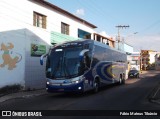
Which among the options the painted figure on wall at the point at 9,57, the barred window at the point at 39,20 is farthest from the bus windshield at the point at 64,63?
the barred window at the point at 39,20

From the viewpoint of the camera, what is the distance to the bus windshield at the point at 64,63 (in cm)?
1939

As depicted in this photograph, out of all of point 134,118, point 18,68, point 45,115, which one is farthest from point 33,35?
point 134,118

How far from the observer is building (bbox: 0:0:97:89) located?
2250 centimetres

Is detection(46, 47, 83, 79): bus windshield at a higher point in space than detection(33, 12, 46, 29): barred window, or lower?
lower

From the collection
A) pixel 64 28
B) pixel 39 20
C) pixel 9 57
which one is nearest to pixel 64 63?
pixel 9 57

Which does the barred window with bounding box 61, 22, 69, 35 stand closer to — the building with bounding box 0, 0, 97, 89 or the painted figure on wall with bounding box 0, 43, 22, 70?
the building with bounding box 0, 0, 97, 89

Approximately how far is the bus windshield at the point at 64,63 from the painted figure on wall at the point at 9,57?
3.71 meters

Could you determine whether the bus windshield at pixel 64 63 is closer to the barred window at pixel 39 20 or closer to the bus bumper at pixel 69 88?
the bus bumper at pixel 69 88

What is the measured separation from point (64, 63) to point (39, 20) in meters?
9.18

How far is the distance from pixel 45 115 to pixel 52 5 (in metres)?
17.8

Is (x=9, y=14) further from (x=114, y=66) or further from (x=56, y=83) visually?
(x=114, y=66)

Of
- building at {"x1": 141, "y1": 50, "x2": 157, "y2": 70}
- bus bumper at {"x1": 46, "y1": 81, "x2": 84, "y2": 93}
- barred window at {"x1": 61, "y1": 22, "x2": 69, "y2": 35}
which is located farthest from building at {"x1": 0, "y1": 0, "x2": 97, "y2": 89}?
building at {"x1": 141, "y1": 50, "x2": 157, "y2": 70}

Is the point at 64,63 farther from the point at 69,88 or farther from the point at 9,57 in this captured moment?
the point at 9,57

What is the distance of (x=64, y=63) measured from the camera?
19.6m
